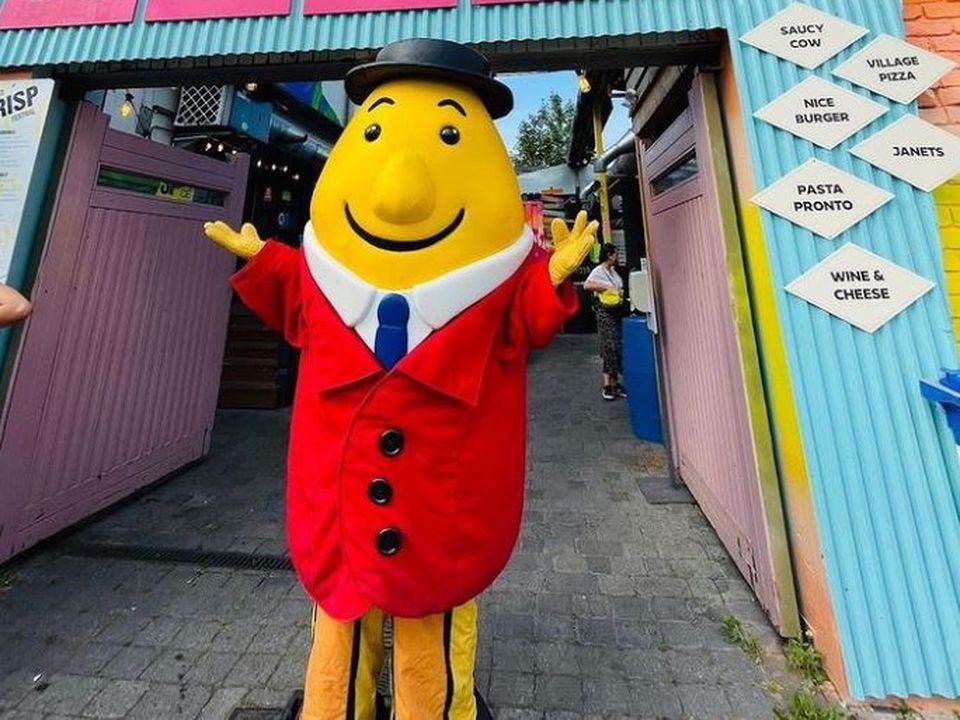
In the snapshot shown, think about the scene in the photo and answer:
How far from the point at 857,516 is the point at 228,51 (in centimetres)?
387

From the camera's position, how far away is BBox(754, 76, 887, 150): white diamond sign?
2.26 meters

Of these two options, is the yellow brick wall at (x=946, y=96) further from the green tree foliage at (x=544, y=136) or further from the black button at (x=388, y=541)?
the green tree foliage at (x=544, y=136)

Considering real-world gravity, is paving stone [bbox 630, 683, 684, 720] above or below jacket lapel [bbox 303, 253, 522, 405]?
below

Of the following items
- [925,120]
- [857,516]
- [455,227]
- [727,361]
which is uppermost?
[925,120]

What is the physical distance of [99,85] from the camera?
302cm

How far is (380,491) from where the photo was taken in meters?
1.38

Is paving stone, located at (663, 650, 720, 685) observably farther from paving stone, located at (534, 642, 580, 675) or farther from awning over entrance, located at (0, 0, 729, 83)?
awning over entrance, located at (0, 0, 729, 83)

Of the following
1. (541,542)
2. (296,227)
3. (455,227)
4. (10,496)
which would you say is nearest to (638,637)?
(541,542)

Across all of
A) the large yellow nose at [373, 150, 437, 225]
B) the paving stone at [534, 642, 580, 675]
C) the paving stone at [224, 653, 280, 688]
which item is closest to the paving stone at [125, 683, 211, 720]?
the paving stone at [224, 653, 280, 688]

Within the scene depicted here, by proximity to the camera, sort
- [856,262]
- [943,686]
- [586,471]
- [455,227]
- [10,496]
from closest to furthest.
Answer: [455,227] → [943,686] → [856,262] → [10,496] → [586,471]

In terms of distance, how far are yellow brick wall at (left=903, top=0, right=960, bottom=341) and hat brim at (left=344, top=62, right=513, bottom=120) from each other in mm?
2125

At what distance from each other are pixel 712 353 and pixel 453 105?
2281 mm

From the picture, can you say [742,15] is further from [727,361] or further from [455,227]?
[455,227]

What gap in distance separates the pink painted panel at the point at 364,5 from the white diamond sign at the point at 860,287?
2.32 m
